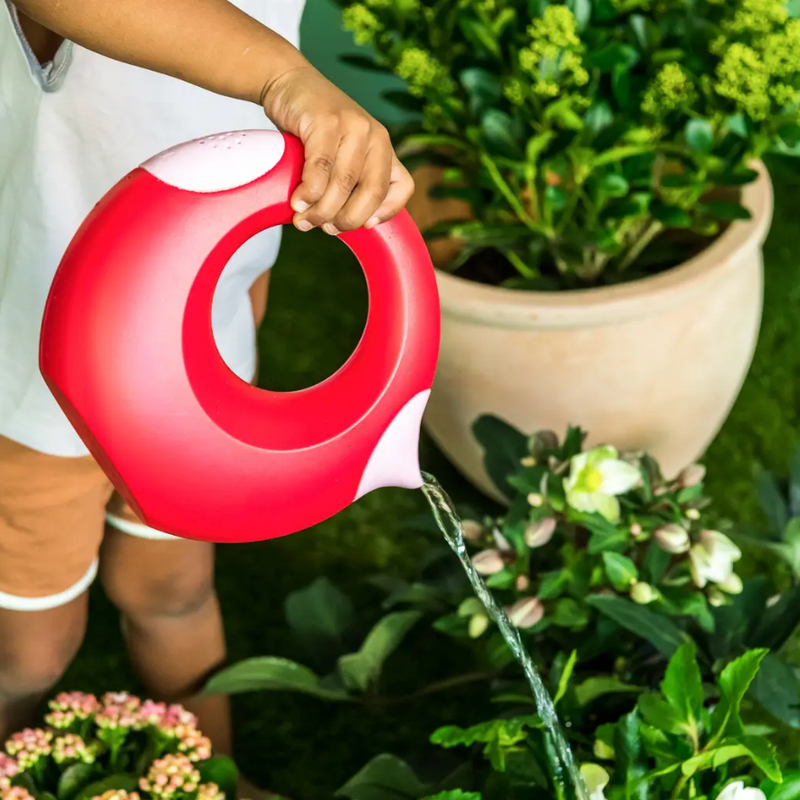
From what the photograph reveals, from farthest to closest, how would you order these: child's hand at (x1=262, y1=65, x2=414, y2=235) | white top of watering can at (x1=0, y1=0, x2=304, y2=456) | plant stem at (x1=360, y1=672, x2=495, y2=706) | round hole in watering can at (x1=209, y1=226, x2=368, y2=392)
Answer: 1. round hole in watering can at (x1=209, y1=226, x2=368, y2=392)
2. plant stem at (x1=360, y1=672, x2=495, y2=706)
3. white top of watering can at (x1=0, y1=0, x2=304, y2=456)
4. child's hand at (x1=262, y1=65, x2=414, y2=235)

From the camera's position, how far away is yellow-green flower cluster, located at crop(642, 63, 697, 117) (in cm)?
113

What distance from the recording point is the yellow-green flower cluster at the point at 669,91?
113cm

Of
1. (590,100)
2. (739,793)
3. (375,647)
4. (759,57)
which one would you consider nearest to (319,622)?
(375,647)

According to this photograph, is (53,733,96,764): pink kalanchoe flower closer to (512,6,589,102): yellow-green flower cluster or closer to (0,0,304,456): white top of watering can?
(0,0,304,456): white top of watering can

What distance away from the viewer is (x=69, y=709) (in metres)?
1.00

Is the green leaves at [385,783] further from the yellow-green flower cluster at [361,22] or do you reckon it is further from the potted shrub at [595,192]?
the yellow-green flower cluster at [361,22]

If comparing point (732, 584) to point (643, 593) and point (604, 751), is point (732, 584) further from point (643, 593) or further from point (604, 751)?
point (604, 751)

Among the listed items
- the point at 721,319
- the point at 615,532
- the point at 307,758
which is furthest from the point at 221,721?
the point at 721,319

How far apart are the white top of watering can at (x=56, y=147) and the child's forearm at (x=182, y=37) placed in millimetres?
96

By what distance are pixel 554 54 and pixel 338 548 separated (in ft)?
2.47

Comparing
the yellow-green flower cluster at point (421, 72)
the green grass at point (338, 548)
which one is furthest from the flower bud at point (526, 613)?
the yellow-green flower cluster at point (421, 72)

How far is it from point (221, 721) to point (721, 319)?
76 centimetres

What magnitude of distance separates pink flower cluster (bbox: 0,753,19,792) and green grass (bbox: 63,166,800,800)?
1.24ft

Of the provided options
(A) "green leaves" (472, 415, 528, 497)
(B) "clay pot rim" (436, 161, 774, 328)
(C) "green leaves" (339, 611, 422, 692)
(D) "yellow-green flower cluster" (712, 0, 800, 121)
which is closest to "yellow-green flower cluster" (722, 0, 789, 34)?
(D) "yellow-green flower cluster" (712, 0, 800, 121)
